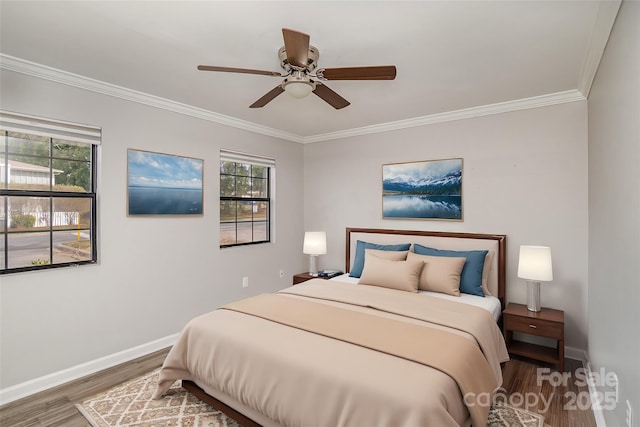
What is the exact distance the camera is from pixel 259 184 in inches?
179

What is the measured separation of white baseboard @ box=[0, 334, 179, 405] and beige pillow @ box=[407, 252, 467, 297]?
8.94 ft

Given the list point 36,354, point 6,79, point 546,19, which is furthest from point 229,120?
point 546,19

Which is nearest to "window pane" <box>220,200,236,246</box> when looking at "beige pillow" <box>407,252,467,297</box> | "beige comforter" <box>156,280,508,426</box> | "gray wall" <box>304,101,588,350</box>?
"beige comforter" <box>156,280,508,426</box>

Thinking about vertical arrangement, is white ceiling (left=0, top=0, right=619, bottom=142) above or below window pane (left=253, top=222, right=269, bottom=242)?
above

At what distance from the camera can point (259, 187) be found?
4.55 metres

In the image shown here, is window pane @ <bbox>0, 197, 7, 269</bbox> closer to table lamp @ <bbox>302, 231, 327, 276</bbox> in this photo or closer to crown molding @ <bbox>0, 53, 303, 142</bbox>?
crown molding @ <bbox>0, 53, 303, 142</bbox>

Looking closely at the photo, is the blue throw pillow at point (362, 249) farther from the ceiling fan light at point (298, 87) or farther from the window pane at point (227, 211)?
the ceiling fan light at point (298, 87)

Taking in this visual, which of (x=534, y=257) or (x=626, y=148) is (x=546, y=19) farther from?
(x=534, y=257)

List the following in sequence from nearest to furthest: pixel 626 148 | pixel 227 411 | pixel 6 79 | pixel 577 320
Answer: pixel 626 148, pixel 227 411, pixel 6 79, pixel 577 320

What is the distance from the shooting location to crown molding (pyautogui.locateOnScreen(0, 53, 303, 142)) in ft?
7.95

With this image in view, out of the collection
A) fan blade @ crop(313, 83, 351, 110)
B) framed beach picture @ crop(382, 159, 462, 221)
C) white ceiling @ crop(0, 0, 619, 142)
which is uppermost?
white ceiling @ crop(0, 0, 619, 142)

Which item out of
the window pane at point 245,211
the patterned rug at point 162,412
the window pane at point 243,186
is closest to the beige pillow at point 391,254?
the patterned rug at point 162,412

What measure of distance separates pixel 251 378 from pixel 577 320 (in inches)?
120

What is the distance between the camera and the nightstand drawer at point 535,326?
2.78 metres
